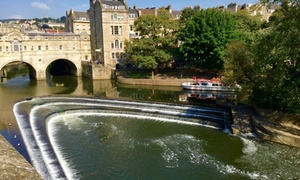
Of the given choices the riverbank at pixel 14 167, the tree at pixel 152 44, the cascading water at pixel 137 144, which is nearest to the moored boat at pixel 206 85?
the tree at pixel 152 44

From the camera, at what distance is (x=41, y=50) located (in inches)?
2411

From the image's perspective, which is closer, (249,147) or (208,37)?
(249,147)

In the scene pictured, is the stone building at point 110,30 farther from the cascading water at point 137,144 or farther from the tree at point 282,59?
the tree at point 282,59

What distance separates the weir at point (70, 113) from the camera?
69.9 feet

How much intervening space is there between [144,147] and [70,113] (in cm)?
1266

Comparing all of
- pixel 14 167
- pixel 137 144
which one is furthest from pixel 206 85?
pixel 14 167

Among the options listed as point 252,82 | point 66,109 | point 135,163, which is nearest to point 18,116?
point 66,109

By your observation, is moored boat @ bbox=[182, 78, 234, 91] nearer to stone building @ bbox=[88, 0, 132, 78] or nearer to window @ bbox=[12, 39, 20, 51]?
stone building @ bbox=[88, 0, 132, 78]

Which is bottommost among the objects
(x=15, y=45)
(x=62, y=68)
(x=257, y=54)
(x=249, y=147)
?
(x=249, y=147)

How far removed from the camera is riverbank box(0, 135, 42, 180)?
14555mm

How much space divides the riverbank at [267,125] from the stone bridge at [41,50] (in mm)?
44073

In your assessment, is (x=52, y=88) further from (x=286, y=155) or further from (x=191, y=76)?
(x=286, y=155)

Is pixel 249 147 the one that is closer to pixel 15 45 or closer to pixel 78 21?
pixel 15 45

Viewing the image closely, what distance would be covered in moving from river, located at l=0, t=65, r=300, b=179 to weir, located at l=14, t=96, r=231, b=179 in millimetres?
122
